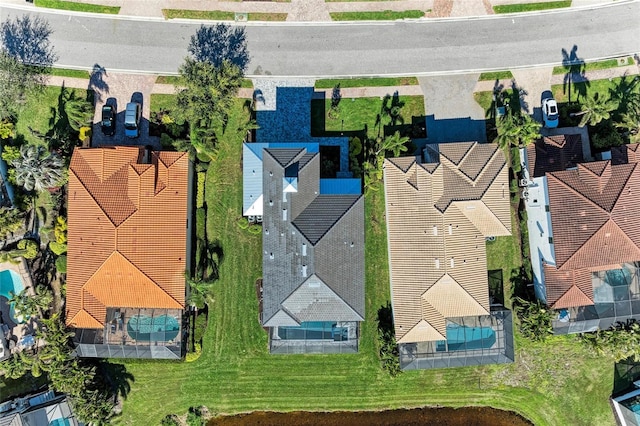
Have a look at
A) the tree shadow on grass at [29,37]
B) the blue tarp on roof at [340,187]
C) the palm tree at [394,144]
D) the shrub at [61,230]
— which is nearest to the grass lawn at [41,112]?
the tree shadow on grass at [29,37]

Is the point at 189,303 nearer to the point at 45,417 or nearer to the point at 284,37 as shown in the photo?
the point at 45,417

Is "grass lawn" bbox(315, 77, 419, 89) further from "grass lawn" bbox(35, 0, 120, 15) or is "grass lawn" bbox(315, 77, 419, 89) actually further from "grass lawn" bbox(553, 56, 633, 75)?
"grass lawn" bbox(35, 0, 120, 15)

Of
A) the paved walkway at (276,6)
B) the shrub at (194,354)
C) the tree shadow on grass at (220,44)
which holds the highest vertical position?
the paved walkway at (276,6)

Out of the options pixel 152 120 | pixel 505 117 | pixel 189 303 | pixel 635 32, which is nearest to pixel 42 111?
pixel 152 120

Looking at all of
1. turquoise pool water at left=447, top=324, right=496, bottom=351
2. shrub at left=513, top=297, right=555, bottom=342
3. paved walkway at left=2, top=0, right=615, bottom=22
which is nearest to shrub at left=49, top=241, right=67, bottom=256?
paved walkway at left=2, top=0, right=615, bottom=22

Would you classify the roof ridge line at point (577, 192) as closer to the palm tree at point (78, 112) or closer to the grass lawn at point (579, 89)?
the grass lawn at point (579, 89)

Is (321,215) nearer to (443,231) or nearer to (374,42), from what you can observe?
(443,231)
